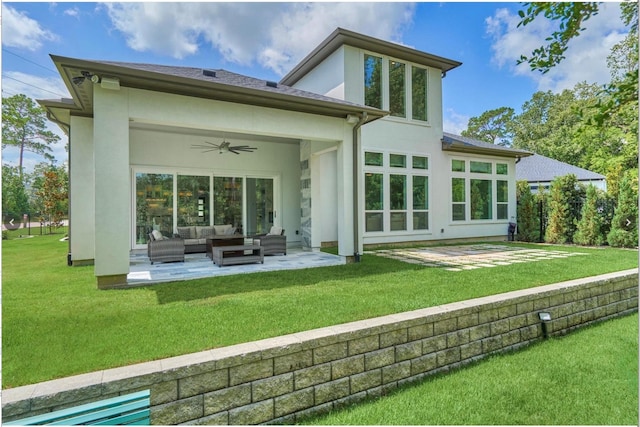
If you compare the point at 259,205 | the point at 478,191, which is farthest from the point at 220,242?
the point at 478,191

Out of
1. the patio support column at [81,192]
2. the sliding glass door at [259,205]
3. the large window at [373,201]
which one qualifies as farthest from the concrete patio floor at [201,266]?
the sliding glass door at [259,205]

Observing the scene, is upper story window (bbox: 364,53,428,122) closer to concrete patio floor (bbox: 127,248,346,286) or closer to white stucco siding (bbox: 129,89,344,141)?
white stucco siding (bbox: 129,89,344,141)

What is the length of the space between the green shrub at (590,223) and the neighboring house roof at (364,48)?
6.75 meters

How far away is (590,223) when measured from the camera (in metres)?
11.9

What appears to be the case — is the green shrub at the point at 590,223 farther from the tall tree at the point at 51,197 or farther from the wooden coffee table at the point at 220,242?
the tall tree at the point at 51,197

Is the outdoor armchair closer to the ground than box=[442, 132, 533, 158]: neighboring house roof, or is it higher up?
closer to the ground

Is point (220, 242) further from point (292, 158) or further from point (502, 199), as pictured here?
point (502, 199)

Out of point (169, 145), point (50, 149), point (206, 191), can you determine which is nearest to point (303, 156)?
point (206, 191)

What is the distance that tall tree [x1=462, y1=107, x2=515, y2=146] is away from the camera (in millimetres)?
38438

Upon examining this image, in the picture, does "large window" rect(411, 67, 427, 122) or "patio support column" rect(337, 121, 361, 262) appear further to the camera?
"large window" rect(411, 67, 427, 122)

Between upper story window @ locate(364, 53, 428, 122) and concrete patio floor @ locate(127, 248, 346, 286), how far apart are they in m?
5.42

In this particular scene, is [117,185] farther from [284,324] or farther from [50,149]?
[50,149]

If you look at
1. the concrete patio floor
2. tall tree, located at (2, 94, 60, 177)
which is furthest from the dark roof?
tall tree, located at (2, 94, 60, 177)

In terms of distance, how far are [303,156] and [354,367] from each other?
28.1 ft
